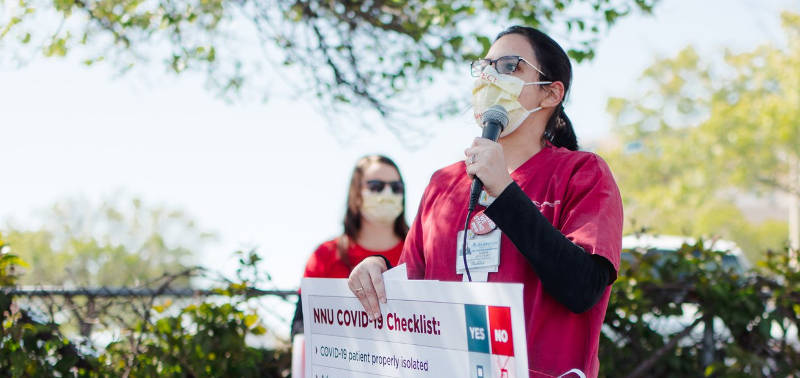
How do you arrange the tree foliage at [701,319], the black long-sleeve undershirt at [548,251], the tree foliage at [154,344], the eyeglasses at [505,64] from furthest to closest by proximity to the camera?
the tree foliage at [701,319] < the tree foliage at [154,344] < the eyeglasses at [505,64] < the black long-sleeve undershirt at [548,251]

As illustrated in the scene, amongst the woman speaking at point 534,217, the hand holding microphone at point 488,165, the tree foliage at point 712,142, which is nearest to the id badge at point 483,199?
the woman speaking at point 534,217

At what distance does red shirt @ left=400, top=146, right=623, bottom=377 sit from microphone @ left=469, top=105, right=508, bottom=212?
0.09m

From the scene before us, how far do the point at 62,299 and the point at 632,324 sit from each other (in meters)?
3.30

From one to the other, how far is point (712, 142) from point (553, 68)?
25.7 metres

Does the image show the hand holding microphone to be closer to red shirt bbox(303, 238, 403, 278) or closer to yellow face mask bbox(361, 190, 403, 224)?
red shirt bbox(303, 238, 403, 278)

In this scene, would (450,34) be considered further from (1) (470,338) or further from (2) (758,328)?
(1) (470,338)

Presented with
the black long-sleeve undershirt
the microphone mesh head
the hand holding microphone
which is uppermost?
the microphone mesh head

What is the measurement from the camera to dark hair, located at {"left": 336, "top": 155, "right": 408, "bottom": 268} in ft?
14.6

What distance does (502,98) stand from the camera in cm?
215

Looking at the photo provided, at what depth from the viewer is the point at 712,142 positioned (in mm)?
25875

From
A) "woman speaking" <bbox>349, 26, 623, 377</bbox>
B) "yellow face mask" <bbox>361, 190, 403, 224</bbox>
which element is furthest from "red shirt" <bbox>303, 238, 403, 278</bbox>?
"woman speaking" <bbox>349, 26, 623, 377</bbox>

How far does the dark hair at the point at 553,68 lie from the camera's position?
7.29ft

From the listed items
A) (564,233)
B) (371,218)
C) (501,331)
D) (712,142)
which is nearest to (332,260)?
(371,218)

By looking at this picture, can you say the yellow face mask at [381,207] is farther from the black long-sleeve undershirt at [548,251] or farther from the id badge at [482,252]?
the black long-sleeve undershirt at [548,251]
